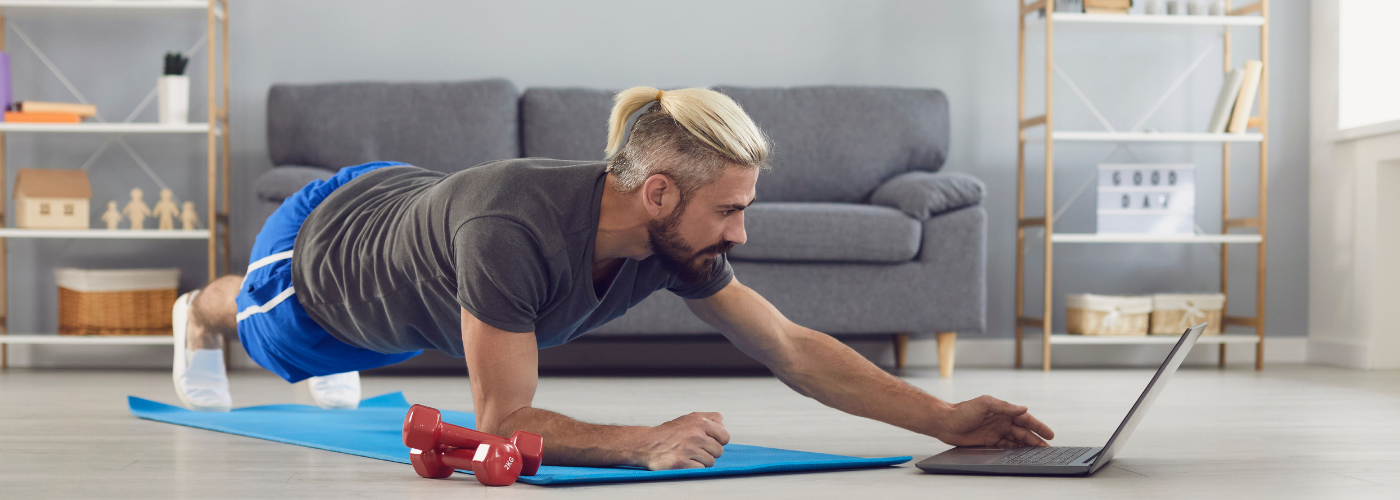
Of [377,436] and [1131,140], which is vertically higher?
[1131,140]

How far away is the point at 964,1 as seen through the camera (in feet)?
11.0

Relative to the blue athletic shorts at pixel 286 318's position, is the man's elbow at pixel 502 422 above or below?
below

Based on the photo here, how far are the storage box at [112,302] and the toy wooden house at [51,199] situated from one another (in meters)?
0.15

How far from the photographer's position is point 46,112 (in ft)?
9.48

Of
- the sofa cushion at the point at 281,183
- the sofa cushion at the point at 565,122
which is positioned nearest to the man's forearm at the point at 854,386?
the sofa cushion at the point at 281,183

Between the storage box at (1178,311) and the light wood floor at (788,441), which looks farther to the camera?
the storage box at (1178,311)

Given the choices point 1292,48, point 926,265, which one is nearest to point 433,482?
point 926,265

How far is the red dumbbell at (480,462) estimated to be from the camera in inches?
43.6

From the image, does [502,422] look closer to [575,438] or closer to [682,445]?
[575,438]

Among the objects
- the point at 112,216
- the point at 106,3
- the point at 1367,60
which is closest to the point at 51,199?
the point at 112,216

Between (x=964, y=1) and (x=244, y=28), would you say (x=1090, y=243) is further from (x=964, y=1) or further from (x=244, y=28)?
(x=244, y=28)

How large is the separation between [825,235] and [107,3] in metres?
2.16

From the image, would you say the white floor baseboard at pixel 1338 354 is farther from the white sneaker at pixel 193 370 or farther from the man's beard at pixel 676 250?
the white sneaker at pixel 193 370

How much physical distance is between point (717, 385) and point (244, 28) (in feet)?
6.40
